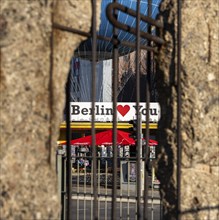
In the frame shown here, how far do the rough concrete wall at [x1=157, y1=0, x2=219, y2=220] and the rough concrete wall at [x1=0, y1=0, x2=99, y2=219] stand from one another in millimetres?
1247

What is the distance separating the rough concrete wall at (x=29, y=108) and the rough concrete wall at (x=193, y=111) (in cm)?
125

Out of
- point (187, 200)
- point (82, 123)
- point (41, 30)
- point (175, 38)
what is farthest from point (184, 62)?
point (82, 123)

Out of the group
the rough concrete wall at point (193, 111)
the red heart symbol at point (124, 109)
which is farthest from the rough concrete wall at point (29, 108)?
the red heart symbol at point (124, 109)

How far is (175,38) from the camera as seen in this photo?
175 inches

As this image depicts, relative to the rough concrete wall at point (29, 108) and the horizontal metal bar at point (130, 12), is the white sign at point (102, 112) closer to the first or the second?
the horizontal metal bar at point (130, 12)

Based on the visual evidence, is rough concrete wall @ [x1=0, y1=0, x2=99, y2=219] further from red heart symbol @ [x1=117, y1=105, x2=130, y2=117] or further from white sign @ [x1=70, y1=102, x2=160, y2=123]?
white sign @ [x1=70, y1=102, x2=160, y2=123]

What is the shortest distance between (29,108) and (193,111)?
4.97 ft

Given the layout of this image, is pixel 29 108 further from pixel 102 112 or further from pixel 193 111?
pixel 102 112

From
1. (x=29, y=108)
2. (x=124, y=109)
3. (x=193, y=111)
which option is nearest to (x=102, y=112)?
(x=124, y=109)

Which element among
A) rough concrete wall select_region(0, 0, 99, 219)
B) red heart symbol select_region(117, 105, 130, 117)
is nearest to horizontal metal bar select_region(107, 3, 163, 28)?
rough concrete wall select_region(0, 0, 99, 219)

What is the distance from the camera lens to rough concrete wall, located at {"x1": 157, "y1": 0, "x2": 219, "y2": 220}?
441 cm

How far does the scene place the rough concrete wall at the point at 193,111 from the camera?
4410 millimetres

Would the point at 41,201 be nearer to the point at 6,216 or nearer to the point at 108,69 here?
the point at 6,216

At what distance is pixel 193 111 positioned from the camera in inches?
174
